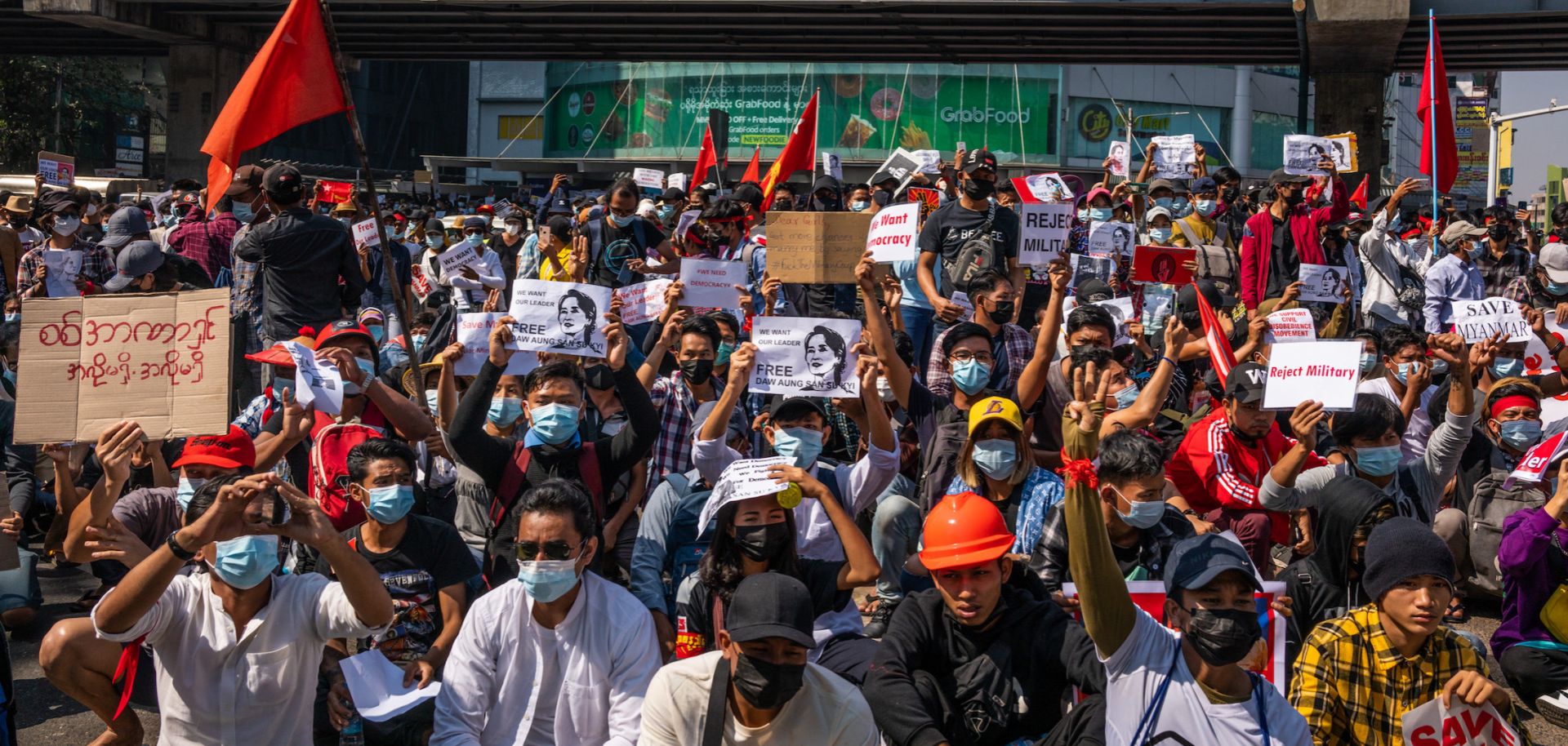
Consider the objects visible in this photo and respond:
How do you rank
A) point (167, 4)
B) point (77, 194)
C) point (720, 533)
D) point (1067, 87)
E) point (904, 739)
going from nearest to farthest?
point (904, 739), point (720, 533), point (77, 194), point (167, 4), point (1067, 87)

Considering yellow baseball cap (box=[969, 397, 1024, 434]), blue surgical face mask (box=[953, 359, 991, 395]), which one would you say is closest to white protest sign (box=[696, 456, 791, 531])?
yellow baseball cap (box=[969, 397, 1024, 434])

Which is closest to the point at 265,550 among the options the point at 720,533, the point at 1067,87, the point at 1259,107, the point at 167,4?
the point at 720,533

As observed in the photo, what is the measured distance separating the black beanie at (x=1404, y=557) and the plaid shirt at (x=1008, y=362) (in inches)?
114

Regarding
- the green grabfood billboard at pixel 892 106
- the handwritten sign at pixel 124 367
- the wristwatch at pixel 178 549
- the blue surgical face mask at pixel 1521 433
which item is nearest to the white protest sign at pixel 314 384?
the handwritten sign at pixel 124 367

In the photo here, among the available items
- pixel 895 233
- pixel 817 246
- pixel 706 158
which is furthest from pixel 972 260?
pixel 706 158

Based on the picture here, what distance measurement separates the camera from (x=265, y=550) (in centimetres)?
467

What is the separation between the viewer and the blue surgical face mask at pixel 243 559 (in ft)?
15.2

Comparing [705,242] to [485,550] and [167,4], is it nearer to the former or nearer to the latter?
[485,550]

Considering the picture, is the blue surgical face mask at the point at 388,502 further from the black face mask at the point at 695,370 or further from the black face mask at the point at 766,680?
the black face mask at the point at 695,370

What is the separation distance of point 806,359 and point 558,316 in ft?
4.21

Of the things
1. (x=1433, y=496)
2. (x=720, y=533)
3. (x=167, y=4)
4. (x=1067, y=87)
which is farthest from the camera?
(x=1067, y=87)

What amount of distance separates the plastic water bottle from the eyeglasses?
1.09 m

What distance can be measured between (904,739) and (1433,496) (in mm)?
3769

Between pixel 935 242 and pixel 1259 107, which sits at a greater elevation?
pixel 1259 107
